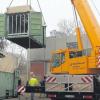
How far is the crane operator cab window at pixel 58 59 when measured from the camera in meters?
20.1

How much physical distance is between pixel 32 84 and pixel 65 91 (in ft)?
10.6

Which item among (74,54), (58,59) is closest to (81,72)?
(74,54)

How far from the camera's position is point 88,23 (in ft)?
60.6

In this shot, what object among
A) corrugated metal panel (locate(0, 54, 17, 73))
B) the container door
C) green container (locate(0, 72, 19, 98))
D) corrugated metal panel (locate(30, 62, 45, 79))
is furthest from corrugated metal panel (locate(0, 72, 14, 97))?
corrugated metal panel (locate(30, 62, 45, 79))

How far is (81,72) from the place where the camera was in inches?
725

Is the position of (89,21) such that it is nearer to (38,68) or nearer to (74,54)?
(74,54)

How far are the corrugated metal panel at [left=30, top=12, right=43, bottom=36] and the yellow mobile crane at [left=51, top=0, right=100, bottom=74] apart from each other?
22.8 ft

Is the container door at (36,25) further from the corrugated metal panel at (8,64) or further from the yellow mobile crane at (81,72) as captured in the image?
the yellow mobile crane at (81,72)

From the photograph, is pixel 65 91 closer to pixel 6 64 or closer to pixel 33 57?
pixel 6 64

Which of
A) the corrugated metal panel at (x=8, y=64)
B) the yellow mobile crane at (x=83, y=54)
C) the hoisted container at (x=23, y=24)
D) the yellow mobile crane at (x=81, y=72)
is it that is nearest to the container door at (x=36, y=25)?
the hoisted container at (x=23, y=24)

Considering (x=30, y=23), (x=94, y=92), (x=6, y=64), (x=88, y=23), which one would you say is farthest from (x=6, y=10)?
(x=94, y=92)

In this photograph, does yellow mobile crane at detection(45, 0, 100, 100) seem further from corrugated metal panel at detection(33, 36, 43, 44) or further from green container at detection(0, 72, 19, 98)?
corrugated metal panel at detection(33, 36, 43, 44)

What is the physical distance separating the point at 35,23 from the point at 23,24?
3.02ft

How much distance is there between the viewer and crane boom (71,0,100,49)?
59.2ft
